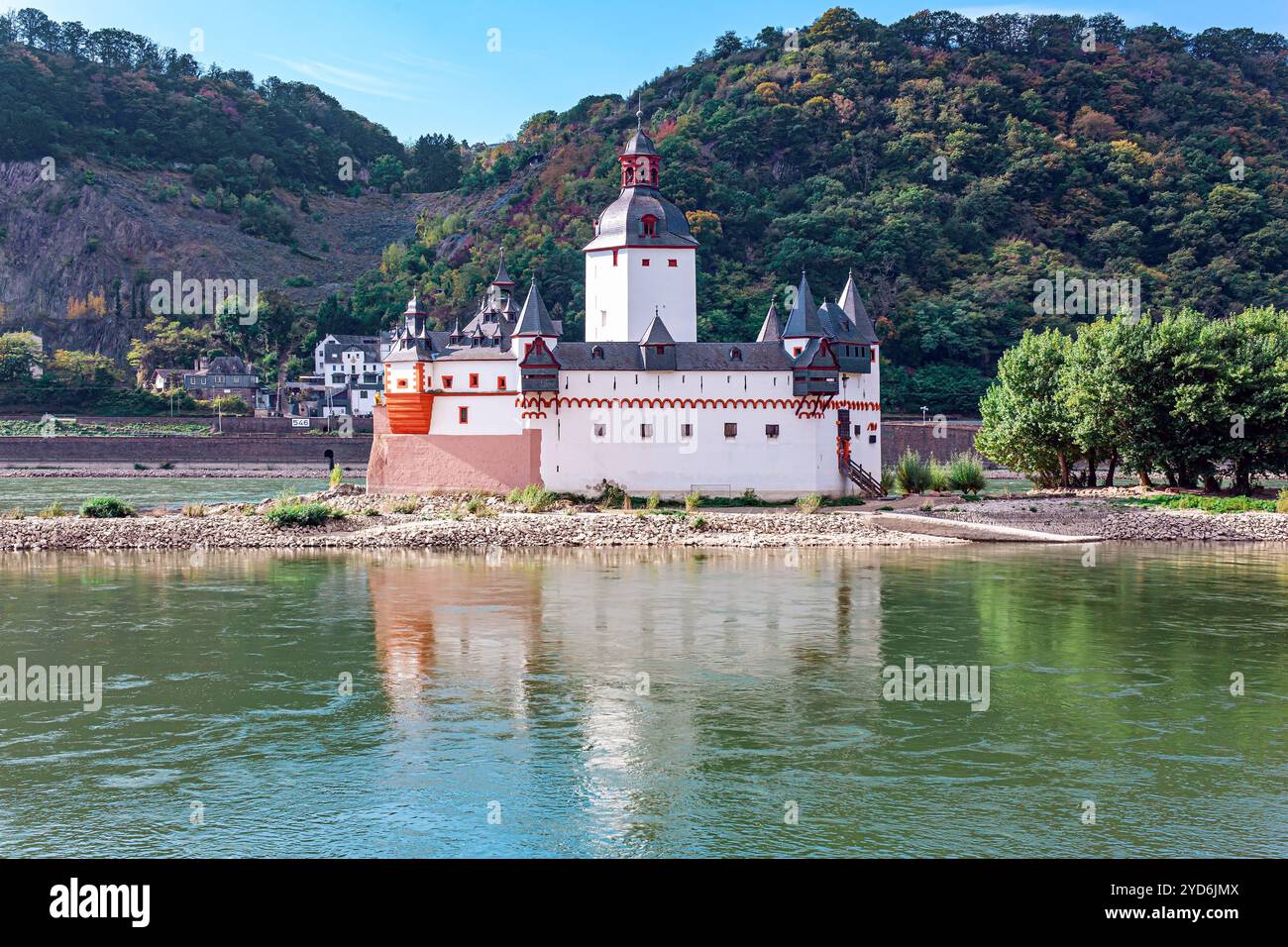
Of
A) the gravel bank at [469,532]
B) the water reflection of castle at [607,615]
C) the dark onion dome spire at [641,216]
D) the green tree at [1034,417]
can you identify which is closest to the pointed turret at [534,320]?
the dark onion dome spire at [641,216]

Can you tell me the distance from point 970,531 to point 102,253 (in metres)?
152

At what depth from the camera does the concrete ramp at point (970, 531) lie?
43.6m

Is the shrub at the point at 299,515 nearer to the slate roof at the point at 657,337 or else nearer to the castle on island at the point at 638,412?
the castle on island at the point at 638,412

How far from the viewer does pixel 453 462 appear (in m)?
52.7

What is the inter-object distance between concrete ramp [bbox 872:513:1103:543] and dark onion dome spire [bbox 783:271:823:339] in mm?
8227

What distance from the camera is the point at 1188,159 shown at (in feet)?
426

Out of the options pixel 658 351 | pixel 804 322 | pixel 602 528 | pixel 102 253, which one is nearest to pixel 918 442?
pixel 804 322

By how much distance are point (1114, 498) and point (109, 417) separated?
8295 centimetres

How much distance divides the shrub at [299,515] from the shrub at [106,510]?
5127 mm

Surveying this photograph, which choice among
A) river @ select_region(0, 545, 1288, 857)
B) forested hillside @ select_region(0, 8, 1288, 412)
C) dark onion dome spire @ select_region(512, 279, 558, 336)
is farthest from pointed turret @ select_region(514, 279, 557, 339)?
forested hillside @ select_region(0, 8, 1288, 412)

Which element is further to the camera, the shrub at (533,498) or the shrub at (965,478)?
the shrub at (965,478)

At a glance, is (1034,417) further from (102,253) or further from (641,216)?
(102,253)

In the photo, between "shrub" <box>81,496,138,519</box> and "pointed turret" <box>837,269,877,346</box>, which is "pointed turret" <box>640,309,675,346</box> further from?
"shrub" <box>81,496,138,519</box>

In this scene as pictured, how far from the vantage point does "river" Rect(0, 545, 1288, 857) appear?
48.8 feet
